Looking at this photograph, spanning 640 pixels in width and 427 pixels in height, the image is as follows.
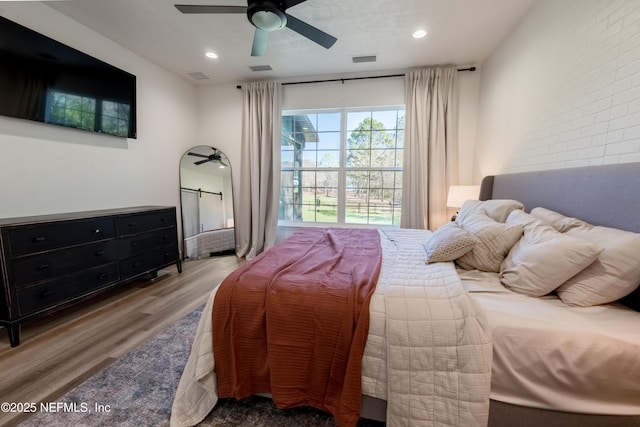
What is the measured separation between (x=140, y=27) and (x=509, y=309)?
3.70m

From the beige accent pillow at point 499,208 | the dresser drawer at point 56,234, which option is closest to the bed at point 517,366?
the beige accent pillow at point 499,208

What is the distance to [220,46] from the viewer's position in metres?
2.91

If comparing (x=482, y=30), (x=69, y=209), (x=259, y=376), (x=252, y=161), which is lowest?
(x=259, y=376)

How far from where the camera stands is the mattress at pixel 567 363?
3.04ft

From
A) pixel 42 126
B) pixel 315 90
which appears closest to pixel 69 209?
pixel 42 126

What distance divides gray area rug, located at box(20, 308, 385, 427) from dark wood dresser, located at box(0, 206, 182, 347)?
878 mm

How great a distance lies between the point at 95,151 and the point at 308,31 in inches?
97.3

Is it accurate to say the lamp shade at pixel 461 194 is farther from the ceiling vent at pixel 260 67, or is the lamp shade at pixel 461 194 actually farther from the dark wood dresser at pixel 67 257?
the dark wood dresser at pixel 67 257

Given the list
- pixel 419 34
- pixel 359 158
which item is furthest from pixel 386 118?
pixel 419 34

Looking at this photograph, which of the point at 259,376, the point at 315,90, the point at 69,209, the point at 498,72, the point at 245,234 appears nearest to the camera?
the point at 259,376

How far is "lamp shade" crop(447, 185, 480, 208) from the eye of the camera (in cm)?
293

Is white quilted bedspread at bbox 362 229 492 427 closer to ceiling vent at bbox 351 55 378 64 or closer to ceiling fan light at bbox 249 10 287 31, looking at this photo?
ceiling fan light at bbox 249 10 287 31

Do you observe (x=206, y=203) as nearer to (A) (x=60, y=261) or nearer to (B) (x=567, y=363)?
(A) (x=60, y=261)

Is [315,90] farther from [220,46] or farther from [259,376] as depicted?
[259,376]
